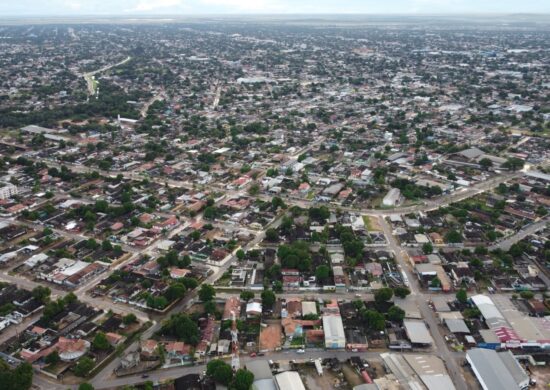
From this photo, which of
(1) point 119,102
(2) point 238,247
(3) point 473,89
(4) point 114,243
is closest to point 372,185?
(2) point 238,247

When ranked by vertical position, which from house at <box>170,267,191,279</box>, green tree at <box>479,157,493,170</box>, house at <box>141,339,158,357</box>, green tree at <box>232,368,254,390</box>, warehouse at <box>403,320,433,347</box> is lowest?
house at <box>141,339,158,357</box>

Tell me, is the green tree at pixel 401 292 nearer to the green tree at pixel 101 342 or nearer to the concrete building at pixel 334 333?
the concrete building at pixel 334 333

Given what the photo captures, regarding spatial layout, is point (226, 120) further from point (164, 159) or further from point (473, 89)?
point (473, 89)

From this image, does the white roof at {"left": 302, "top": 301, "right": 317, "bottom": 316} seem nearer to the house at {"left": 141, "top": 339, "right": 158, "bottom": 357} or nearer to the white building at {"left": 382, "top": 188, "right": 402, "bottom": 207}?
the house at {"left": 141, "top": 339, "right": 158, "bottom": 357}

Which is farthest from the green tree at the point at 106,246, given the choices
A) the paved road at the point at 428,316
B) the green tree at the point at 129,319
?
the paved road at the point at 428,316

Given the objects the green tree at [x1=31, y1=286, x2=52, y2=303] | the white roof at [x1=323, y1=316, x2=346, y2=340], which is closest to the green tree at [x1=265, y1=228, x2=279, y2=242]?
the white roof at [x1=323, y1=316, x2=346, y2=340]

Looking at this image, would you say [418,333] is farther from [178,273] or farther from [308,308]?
[178,273]
